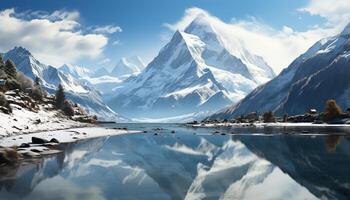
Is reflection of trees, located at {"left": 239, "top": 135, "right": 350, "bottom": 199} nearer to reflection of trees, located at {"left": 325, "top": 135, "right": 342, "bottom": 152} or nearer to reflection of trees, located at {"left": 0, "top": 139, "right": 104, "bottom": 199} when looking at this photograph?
reflection of trees, located at {"left": 325, "top": 135, "right": 342, "bottom": 152}

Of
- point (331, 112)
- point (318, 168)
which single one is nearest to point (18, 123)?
point (318, 168)

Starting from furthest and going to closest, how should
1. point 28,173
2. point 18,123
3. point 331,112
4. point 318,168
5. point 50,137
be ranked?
point 331,112 → point 18,123 → point 50,137 → point 318,168 → point 28,173

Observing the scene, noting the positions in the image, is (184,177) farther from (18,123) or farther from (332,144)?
(18,123)

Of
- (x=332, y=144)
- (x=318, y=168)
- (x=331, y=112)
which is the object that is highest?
(x=331, y=112)

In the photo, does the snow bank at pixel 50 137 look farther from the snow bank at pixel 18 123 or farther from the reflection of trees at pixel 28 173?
the reflection of trees at pixel 28 173

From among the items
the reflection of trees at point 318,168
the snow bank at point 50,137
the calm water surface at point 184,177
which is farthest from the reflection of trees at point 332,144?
the snow bank at point 50,137

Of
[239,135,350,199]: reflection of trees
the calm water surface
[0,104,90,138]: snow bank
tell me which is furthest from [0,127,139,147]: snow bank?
[239,135,350,199]: reflection of trees

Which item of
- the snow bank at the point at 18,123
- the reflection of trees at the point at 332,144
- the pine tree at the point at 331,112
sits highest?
the pine tree at the point at 331,112

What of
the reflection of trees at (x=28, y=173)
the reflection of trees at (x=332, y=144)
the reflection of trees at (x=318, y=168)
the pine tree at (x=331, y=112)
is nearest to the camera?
the reflection of trees at (x=318, y=168)

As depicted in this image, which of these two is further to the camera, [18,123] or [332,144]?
[18,123]

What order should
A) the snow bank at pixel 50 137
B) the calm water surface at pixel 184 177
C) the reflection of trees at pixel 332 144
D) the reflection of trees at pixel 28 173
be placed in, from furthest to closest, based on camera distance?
the snow bank at pixel 50 137 → the reflection of trees at pixel 332 144 → the reflection of trees at pixel 28 173 → the calm water surface at pixel 184 177

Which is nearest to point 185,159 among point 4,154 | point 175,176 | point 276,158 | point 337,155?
point 276,158

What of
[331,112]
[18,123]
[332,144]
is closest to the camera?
[332,144]

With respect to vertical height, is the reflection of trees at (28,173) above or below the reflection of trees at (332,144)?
below
